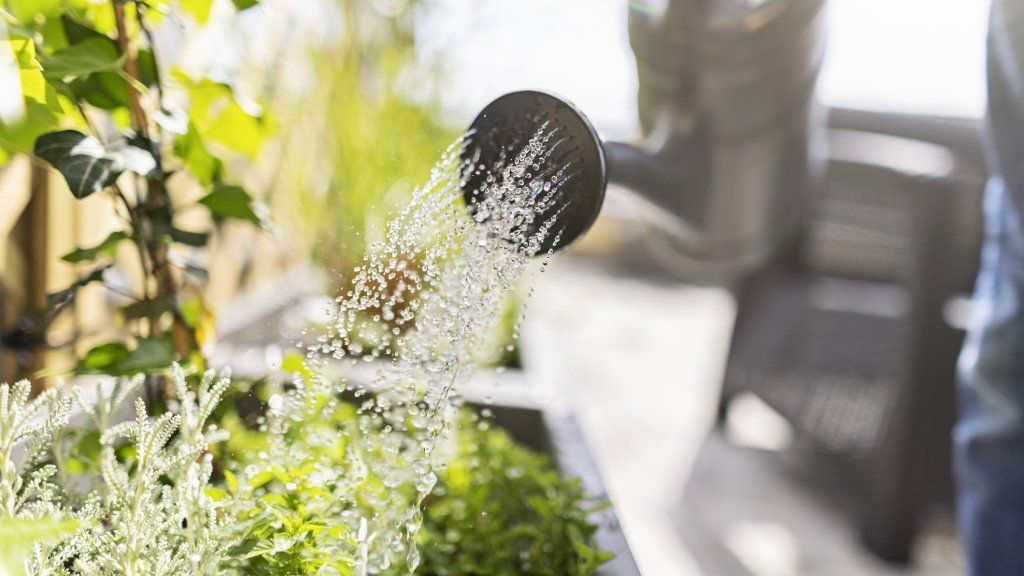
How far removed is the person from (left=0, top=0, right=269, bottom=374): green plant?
668mm

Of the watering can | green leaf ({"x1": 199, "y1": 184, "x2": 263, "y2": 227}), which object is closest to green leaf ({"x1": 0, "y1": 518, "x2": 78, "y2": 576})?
green leaf ({"x1": 199, "y1": 184, "x2": 263, "y2": 227})

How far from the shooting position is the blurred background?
713mm

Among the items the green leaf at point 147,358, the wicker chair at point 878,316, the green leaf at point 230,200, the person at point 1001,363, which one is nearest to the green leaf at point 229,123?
the green leaf at point 230,200

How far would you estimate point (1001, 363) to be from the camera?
29.1 inches

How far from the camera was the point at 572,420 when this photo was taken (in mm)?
900

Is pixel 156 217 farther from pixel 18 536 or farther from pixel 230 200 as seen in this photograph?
pixel 18 536

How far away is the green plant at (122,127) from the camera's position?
1.57ft

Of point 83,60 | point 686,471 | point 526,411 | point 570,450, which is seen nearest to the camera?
point 83,60

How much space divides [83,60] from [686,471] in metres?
1.69

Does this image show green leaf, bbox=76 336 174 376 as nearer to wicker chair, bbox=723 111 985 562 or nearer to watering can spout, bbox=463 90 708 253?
watering can spout, bbox=463 90 708 253

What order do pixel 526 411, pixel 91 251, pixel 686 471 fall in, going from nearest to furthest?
pixel 91 251 → pixel 526 411 → pixel 686 471

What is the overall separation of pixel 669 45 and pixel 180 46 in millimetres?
873

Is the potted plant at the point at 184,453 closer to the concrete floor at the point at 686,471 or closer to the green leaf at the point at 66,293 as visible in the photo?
the green leaf at the point at 66,293

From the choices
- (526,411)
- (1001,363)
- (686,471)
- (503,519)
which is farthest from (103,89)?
(686,471)
